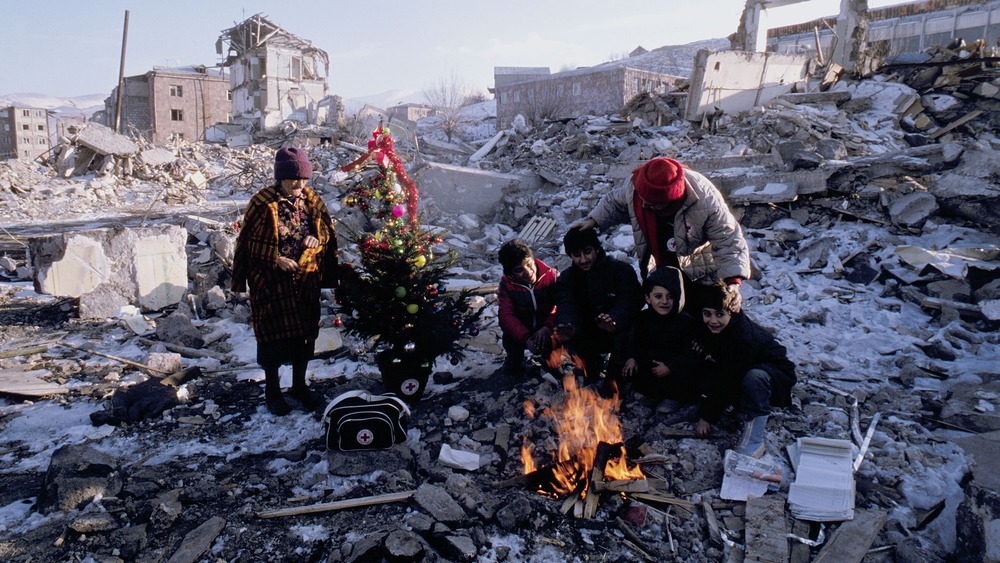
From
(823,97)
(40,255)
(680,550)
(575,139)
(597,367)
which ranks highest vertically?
(823,97)

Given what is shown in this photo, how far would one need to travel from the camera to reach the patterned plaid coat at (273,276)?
14.2 ft

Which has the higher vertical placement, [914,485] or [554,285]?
[554,285]

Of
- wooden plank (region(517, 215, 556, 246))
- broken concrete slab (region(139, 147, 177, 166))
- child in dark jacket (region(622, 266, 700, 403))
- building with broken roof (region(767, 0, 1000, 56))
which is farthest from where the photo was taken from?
building with broken roof (region(767, 0, 1000, 56))

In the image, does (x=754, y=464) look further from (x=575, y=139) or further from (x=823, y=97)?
(x=823, y=97)

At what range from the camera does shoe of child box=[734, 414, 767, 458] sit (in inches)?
149

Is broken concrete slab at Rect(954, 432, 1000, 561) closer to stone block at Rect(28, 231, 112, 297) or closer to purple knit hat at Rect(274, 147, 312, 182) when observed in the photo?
purple knit hat at Rect(274, 147, 312, 182)

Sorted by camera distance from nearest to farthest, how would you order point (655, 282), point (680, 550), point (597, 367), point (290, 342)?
point (680, 550) → point (655, 282) → point (290, 342) → point (597, 367)

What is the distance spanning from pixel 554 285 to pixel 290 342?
221 centimetres

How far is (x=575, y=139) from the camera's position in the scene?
15.5 meters

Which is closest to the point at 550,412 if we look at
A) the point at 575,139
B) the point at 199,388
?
the point at 199,388

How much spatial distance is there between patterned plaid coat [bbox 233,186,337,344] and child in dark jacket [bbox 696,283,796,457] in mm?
3021

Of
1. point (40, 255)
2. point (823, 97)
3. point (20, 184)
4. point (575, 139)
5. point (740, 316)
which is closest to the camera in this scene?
point (740, 316)

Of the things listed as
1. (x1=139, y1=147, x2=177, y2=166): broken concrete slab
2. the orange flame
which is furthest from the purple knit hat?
(x1=139, y1=147, x2=177, y2=166): broken concrete slab

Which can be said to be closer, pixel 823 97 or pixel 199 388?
pixel 199 388
